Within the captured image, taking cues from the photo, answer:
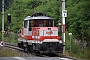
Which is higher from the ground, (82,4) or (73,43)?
(82,4)

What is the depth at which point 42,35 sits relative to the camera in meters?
27.3

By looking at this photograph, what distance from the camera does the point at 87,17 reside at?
28.5 metres

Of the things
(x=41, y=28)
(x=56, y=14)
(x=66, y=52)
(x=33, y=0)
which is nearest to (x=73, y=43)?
(x=66, y=52)

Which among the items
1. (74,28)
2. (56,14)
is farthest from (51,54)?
(56,14)

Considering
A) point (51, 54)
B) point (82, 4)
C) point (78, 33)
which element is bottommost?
point (51, 54)

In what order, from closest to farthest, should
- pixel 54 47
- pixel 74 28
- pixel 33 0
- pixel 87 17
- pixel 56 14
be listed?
pixel 54 47 < pixel 87 17 < pixel 74 28 < pixel 56 14 < pixel 33 0

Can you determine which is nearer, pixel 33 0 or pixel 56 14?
pixel 56 14

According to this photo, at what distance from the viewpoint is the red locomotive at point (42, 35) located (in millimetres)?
26688

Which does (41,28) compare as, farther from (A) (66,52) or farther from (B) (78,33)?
(B) (78,33)

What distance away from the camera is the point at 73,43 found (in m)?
Answer: 28.4

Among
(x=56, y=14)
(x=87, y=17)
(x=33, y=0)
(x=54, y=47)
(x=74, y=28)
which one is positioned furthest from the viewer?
(x=33, y=0)

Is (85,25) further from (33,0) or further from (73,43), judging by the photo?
(33,0)

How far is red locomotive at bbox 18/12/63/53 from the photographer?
26.7 metres

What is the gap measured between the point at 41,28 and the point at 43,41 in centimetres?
127
